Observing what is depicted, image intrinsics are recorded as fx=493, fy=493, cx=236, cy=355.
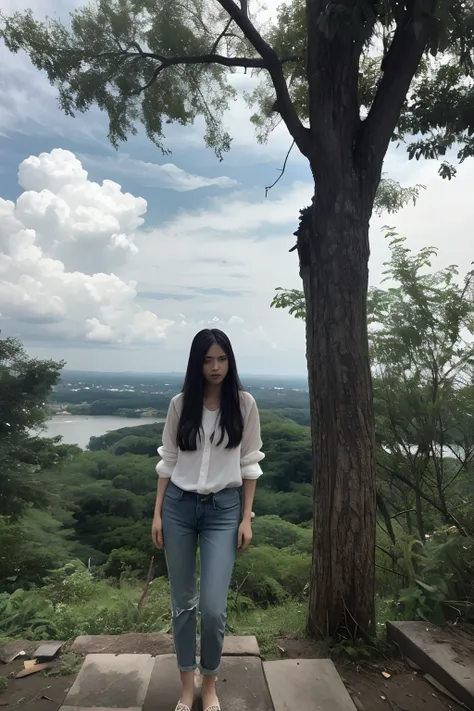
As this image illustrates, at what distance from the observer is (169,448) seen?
216 cm

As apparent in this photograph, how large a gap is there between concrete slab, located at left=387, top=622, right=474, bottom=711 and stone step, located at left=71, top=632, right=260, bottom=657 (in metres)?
0.79

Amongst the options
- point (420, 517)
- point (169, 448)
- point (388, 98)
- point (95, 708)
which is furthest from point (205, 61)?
point (420, 517)

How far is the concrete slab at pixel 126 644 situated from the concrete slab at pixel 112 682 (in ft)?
0.32

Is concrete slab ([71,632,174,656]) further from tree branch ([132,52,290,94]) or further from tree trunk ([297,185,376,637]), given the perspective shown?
tree branch ([132,52,290,94])

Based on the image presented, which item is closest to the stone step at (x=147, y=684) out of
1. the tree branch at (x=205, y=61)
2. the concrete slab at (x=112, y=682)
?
the concrete slab at (x=112, y=682)

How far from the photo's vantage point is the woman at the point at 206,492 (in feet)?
6.56

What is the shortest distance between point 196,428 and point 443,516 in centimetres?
355

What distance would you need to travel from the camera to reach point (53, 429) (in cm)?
1045

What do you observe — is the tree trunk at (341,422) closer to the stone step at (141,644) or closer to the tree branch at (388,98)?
the tree branch at (388,98)

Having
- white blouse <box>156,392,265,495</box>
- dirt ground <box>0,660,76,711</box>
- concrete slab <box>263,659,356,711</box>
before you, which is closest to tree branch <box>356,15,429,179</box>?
white blouse <box>156,392,265,495</box>

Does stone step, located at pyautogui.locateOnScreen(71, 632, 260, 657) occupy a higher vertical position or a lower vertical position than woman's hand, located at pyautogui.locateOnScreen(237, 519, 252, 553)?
lower

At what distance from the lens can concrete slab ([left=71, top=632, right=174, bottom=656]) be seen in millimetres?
2654

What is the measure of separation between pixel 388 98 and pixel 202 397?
2.08 metres

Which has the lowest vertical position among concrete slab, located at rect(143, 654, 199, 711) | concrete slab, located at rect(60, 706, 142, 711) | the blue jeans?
concrete slab, located at rect(60, 706, 142, 711)
